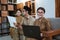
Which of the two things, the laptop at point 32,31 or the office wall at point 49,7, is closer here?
the laptop at point 32,31

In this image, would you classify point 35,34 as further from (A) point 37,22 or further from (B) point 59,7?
(B) point 59,7

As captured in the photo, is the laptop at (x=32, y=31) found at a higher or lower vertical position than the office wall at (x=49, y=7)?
lower

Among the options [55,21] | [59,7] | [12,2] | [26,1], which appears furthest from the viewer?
[12,2]

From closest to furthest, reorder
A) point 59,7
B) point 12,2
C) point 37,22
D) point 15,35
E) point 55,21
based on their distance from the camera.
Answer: point 37,22
point 55,21
point 15,35
point 59,7
point 12,2

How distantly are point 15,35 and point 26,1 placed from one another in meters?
3.11

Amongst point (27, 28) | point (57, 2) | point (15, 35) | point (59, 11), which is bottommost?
point (15, 35)

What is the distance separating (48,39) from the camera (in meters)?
2.70

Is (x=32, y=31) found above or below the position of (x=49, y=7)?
below

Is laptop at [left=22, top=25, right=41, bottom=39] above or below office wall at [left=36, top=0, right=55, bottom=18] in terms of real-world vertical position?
below

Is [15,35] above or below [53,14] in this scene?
below

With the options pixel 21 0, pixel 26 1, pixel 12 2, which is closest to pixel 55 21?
pixel 26 1

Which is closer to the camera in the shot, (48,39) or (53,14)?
(48,39)

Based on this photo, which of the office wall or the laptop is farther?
the office wall

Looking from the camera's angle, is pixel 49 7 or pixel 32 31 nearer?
pixel 32 31
